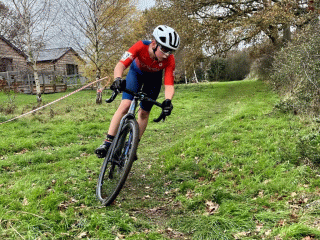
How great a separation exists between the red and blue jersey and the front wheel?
1.09 m

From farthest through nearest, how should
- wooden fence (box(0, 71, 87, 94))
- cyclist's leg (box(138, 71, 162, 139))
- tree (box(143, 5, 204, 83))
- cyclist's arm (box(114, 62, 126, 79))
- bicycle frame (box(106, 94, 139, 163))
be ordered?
wooden fence (box(0, 71, 87, 94)) < tree (box(143, 5, 204, 83)) < cyclist's leg (box(138, 71, 162, 139)) < cyclist's arm (box(114, 62, 126, 79)) < bicycle frame (box(106, 94, 139, 163))

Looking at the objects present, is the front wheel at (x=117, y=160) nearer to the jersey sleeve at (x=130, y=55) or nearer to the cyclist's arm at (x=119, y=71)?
the cyclist's arm at (x=119, y=71)

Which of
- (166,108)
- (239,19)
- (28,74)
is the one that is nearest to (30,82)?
(28,74)

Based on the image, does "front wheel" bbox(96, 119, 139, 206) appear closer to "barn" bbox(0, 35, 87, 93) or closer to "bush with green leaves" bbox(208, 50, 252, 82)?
"barn" bbox(0, 35, 87, 93)

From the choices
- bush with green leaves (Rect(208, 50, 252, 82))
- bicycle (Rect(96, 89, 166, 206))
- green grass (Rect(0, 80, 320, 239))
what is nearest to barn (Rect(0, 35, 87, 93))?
bush with green leaves (Rect(208, 50, 252, 82))

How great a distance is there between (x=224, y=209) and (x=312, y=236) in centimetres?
114

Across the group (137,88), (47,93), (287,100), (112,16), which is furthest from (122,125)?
(47,93)

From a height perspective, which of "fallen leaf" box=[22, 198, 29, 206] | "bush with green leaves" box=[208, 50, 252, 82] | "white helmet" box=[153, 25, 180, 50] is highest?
"bush with green leaves" box=[208, 50, 252, 82]

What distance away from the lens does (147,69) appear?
4898mm

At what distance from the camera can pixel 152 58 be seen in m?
4.75

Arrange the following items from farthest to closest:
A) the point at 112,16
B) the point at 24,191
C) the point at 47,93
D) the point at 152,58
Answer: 1. the point at 47,93
2. the point at 112,16
3. the point at 152,58
4. the point at 24,191

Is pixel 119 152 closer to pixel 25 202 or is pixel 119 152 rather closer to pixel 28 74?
pixel 25 202

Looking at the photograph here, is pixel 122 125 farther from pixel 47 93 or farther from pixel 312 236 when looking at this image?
pixel 47 93

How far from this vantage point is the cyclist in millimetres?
4314
